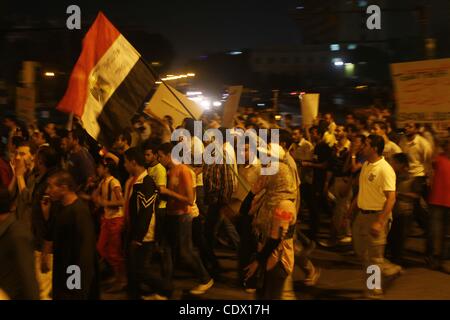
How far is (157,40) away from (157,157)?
1821 inches

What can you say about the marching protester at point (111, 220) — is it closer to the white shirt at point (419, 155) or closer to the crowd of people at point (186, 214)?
the crowd of people at point (186, 214)

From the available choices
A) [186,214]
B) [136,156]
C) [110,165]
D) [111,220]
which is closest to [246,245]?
[186,214]

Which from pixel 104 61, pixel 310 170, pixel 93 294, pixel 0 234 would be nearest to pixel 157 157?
pixel 104 61

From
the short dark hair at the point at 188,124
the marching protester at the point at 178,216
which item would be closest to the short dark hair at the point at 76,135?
the short dark hair at the point at 188,124

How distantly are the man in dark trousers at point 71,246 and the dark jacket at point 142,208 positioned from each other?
1.07 meters

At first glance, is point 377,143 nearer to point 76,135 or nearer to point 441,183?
point 441,183

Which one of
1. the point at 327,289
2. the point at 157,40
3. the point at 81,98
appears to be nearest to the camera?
the point at 81,98

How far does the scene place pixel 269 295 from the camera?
566 cm

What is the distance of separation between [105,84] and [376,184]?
126 inches

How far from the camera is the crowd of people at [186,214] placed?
16.9 ft

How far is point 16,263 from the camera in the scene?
4469mm

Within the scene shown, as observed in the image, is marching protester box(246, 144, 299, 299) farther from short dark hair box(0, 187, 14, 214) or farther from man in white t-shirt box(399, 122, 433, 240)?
man in white t-shirt box(399, 122, 433, 240)

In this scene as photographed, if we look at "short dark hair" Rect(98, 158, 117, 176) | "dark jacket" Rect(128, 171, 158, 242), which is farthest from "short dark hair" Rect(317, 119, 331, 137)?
"dark jacket" Rect(128, 171, 158, 242)
